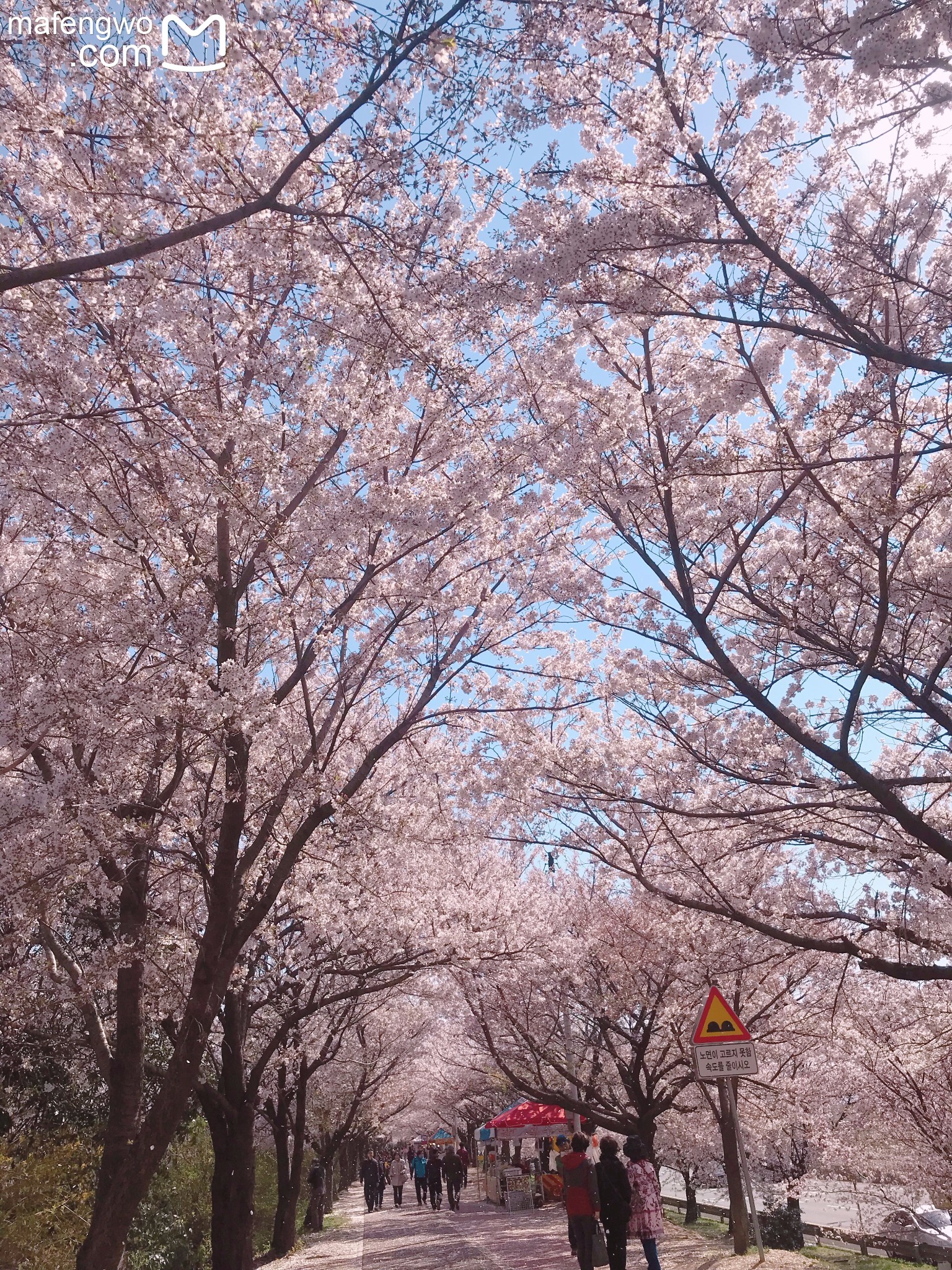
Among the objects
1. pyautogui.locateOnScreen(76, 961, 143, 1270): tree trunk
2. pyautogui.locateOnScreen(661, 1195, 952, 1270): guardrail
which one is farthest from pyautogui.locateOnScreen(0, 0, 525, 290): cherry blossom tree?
pyautogui.locateOnScreen(661, 1195, 952, 1270): guardrail

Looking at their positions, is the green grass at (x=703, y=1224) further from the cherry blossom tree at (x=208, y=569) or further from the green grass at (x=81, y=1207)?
the cherry blossom tree at (x=208, y=569)

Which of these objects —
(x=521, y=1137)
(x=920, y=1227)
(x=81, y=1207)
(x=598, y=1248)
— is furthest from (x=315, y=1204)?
(x=598, y=1248)

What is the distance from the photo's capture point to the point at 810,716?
8602mm

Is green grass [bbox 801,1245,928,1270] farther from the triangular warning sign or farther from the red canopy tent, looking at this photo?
Answer: the triangular warning sign

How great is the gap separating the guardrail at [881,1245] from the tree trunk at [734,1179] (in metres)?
5.84

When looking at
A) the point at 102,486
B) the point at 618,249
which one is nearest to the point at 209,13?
the point at 618,249

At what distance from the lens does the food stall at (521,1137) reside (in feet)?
67.7

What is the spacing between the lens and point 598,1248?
10656 millimetres

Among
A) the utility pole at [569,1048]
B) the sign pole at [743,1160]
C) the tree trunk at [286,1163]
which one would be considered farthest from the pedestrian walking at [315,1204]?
the sign pole at [743,1160]

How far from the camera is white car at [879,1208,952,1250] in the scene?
17875mm

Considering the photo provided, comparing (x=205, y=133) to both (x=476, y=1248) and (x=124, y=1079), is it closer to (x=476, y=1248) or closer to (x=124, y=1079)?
(x=124, y=1079)

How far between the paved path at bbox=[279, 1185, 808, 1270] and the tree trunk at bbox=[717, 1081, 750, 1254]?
261mm

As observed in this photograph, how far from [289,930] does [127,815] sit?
6.15 metres

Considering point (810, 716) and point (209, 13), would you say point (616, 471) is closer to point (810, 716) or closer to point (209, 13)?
point (810, 716)
